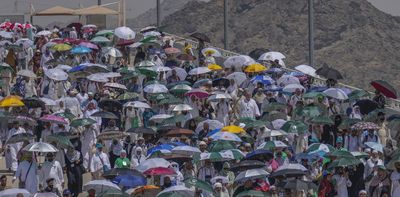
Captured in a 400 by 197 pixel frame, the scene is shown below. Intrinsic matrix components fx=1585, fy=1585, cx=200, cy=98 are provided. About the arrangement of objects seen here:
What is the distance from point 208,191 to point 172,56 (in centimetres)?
1748

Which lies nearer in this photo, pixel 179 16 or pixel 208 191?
pixel 208 191

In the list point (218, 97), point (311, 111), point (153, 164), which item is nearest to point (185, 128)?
point (311, 111)

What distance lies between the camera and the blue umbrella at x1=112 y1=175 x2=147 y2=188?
88.5 ft

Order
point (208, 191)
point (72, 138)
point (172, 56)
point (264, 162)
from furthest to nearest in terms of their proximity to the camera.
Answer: point (172, 56)
point (72, 138)
point (264, 162)
point (208, 191)

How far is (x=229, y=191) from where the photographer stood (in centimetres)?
2816

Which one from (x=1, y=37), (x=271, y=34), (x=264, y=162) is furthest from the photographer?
(x=271, y=34)

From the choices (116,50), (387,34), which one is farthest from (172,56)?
(387,34)

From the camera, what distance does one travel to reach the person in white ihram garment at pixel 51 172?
93.0 ft

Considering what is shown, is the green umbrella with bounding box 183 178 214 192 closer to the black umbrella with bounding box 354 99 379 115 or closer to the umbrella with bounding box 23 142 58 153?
the umbrella with bounding box 23 142 58 153

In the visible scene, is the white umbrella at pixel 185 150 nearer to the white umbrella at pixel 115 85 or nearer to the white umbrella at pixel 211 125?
the white umbrella at pixel 211 125

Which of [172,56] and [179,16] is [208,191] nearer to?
[172,56]

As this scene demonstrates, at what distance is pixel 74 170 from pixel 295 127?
473 centimetres

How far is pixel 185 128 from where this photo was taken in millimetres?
33188

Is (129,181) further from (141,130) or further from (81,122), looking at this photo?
(81,122)
